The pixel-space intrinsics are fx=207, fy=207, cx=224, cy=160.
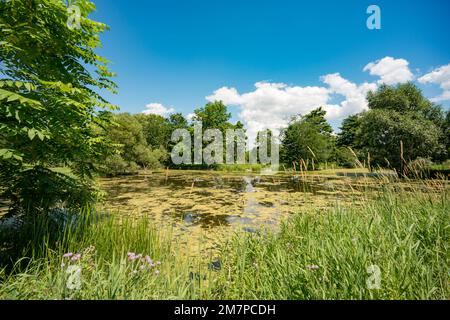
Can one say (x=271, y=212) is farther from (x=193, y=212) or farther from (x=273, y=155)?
(x=273, y=155)

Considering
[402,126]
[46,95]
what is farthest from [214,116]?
[46,95]

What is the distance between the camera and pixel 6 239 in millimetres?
3438

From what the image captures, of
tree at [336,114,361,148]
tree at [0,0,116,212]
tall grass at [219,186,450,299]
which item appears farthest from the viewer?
tree at [336,114,361,148]

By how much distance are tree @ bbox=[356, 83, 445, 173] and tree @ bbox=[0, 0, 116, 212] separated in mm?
20877

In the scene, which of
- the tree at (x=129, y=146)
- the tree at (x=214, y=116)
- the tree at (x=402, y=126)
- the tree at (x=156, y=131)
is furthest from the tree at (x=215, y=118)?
the tree at (x=402, y=126)

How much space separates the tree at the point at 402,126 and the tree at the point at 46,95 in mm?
20877

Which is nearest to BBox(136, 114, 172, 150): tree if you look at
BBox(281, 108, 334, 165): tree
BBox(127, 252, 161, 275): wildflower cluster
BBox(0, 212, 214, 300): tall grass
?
BBox(281, 108, 334, 165): tree

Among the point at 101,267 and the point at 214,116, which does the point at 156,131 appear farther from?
the point at 101,267

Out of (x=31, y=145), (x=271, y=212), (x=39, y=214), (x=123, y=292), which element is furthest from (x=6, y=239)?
(x=271, y=212)

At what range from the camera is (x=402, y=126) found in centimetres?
1786

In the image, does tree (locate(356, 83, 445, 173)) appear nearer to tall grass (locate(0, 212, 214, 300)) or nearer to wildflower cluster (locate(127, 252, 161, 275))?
tall grass (locate(0, 212, 214, 300))

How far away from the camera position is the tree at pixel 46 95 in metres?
2.67

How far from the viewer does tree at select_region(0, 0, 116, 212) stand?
2.67 meters

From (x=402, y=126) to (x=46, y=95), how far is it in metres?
23.3
